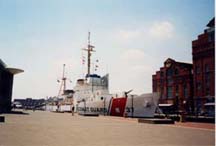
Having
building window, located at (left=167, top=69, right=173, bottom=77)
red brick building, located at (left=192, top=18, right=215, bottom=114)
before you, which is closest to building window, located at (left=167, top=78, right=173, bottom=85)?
building window, located at (left=167, top=69, right=173, bottom=77)

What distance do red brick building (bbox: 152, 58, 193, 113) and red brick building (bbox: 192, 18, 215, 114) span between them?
2.87 meters

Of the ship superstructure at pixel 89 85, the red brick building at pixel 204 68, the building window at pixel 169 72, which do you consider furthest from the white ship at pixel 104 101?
the red brick building at pixel 204 68

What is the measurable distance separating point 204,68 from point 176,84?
973 cm

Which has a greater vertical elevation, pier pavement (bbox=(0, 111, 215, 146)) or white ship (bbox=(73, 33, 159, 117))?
white ship (bbox=(73, 33, 159, 117))

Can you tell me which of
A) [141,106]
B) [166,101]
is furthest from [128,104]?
[166,101]

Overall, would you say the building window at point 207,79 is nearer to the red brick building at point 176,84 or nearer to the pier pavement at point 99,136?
the red brick building at point 176,84

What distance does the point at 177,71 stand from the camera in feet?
220

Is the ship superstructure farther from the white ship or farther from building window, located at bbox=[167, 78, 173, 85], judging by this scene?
building window, located at bbox=[167, 78, 173, 85]

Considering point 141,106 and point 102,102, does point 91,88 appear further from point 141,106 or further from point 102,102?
point 141,106

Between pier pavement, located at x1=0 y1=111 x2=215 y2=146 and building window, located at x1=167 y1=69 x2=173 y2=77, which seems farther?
building window, located at x1=167 y1=69 x2=173 y2=77

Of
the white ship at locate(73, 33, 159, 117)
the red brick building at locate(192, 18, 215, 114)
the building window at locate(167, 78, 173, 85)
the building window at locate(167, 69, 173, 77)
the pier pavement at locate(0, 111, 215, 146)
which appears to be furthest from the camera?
the building window at locate(167, 69, 173, 77)

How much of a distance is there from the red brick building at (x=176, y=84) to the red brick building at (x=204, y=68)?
2874mm

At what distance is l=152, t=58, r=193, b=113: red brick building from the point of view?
62188 mm

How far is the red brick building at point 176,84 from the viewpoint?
204 feet
